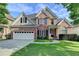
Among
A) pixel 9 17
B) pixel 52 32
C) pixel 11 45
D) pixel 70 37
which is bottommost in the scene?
pixel 11 45

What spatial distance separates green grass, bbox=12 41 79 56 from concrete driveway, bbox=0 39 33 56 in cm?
13

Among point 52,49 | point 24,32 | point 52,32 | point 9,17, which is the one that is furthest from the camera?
point 24,32

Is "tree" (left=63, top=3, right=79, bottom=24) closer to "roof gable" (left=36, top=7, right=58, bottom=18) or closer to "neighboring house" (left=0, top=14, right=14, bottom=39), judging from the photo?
"roof gable" (left=36, top=7, right=58, bottom=18)

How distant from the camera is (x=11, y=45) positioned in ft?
26.1

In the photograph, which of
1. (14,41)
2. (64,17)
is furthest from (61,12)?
(14,41)

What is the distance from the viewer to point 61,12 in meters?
7.96

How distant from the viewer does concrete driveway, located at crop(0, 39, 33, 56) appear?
7.70 metres

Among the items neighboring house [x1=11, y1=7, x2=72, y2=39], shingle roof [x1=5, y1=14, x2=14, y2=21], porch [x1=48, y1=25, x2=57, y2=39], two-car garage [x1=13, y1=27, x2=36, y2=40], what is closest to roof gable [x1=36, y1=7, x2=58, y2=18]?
neighboring house [x1=11, y1=7, x2=72, y2=39]

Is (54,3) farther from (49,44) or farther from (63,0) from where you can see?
(49,44)

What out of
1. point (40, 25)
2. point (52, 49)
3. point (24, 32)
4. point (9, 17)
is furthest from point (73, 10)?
point (9, 17)

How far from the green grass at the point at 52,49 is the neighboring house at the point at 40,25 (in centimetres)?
30

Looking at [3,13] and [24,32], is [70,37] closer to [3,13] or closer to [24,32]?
[24,32]

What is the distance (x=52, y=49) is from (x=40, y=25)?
30.6 inches

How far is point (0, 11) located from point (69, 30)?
1857 mm
